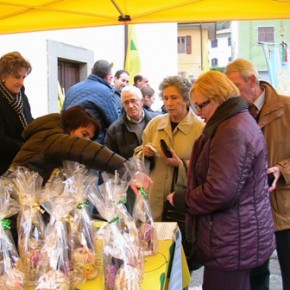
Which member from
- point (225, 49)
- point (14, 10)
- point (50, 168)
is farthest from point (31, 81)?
→ point (225, 49)

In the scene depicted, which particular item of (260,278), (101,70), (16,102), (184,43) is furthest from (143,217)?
(184,43)

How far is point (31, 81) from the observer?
5.83 m

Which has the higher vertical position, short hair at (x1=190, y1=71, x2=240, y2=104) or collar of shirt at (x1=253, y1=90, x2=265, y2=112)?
short hair at (x1=190, y1=71, x2=240, y2=104)

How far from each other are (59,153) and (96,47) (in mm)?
6041

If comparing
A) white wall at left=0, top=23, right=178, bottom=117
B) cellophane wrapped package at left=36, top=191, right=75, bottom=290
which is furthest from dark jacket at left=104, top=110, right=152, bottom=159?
white wall at left=0, top=23, right=178, bottom=117

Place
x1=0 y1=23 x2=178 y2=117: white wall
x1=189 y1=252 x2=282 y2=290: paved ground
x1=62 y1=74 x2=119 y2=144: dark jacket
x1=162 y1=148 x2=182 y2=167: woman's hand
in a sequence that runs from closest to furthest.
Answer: x1=162 y1=148 x2=182 y2=167: woman's hand
x1=189 y1=252 x2=282 y2=290: paved ground
x1=62 y1=74 x2=119 y2=144: dark jacket
x1=0 y1=23 x2=178 y2=117: white wall

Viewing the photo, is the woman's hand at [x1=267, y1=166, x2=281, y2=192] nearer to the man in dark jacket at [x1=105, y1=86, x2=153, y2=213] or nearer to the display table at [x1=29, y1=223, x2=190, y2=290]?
the display table at [x1=29, y1=223, x2=190, y2=290]

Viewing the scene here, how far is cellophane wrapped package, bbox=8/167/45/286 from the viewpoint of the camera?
149 centimetres

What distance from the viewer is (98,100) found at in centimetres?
385

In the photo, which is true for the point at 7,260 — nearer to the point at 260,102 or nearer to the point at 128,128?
the point at 260,102

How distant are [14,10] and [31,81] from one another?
207 centimetres

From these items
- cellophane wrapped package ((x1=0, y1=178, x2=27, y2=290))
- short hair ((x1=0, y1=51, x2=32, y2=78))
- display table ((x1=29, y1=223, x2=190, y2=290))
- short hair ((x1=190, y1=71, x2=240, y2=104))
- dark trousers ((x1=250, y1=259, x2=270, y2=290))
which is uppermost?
short hair ((x1=0, y1=51, x2=32, y2=78))

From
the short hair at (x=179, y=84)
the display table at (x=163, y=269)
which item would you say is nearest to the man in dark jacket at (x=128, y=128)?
the short hair at (x=179, y=84)

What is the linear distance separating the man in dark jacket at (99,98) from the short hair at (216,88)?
6.18 ft
